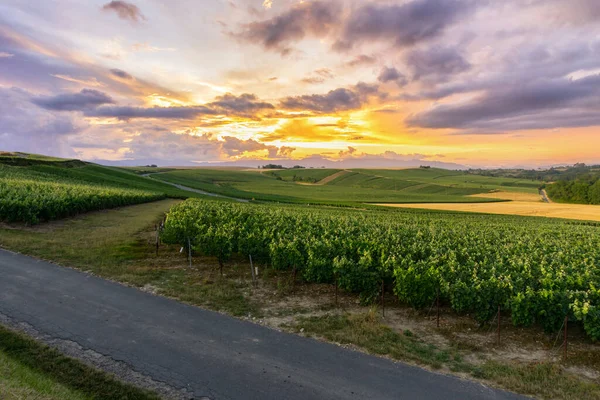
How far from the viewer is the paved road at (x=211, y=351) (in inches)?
389

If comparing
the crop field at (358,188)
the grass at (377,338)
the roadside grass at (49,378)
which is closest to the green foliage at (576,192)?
the crop field at (358,188)

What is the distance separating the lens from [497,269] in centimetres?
1777

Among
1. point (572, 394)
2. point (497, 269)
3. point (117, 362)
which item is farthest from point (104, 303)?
point (497, 269)

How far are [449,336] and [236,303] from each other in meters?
9.17

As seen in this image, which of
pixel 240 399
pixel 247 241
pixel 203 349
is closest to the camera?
pixel 240 399

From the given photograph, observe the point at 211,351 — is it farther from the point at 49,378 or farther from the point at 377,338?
the point at 377,338

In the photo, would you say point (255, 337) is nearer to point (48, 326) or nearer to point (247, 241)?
point (48, 326)

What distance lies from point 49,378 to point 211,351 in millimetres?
4369

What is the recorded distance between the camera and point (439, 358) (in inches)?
471

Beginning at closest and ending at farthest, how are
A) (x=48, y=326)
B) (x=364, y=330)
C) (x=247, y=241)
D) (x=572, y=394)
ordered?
(x=572, y=394), (x=48, y=326), (x=364, y=330), (x=247, y=241)

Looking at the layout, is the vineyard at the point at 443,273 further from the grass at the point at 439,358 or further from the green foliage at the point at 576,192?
the green foliage at the point at 576,192

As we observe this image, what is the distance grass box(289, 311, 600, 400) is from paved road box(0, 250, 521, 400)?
74cm

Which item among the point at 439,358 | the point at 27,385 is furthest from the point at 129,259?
the point at 439,358

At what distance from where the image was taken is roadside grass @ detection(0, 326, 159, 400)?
852cm
